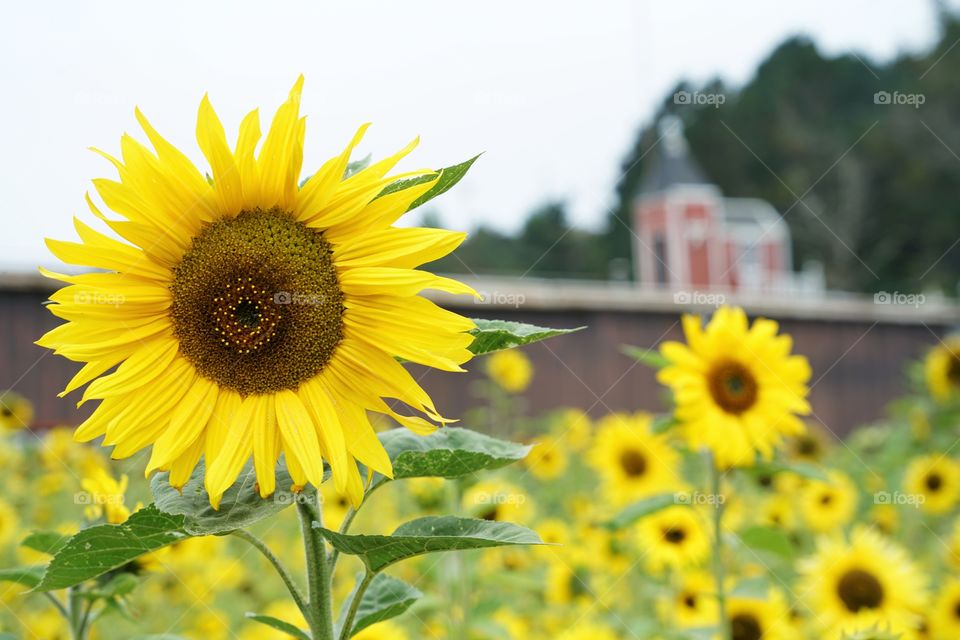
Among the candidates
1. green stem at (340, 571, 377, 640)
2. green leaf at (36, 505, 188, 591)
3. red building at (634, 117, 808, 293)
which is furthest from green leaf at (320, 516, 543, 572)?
red building at (634, 117, 808, 293)

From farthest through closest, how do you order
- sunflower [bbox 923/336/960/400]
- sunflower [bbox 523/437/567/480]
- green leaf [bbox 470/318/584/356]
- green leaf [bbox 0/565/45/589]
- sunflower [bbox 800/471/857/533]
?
sunflower [bbox 923/336/960/400] → sunflower [bbox 523/437/567/480] → sunflower [bbox 800/471/857/533] → green leaf [bbox 0/565/45/589] → green leaf [bbox 470/318/584/356]

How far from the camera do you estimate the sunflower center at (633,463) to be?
12.1ft

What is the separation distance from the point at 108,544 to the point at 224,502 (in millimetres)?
118

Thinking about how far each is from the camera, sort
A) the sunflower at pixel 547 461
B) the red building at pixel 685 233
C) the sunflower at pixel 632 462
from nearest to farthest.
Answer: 1. the sunflower at pixel 632 462
2. the sunflower at pixel 547 461
3. the red building at pixel 685 233

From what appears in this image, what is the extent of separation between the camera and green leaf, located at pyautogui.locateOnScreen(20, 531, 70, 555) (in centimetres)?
129

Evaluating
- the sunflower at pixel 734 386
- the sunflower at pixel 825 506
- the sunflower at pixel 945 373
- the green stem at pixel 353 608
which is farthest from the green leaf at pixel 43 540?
the sunflower at pixel 945 373

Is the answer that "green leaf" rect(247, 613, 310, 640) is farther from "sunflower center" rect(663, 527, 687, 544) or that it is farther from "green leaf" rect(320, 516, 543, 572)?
"sunflower center" rect(663, 527, 687, 544)

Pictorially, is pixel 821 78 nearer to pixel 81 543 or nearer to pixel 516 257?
pixel 516 257

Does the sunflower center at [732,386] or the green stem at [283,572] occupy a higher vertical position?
the sunflower center at [732,386]

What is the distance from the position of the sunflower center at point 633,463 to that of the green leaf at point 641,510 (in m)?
1.65

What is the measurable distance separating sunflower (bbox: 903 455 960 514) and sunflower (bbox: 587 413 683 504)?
61.1 inches

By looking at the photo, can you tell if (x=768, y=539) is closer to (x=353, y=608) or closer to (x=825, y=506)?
(x=353, y=608)

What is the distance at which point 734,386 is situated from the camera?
7.59ft

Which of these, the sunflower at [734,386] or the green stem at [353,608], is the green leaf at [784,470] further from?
the green stem at [353,608]
